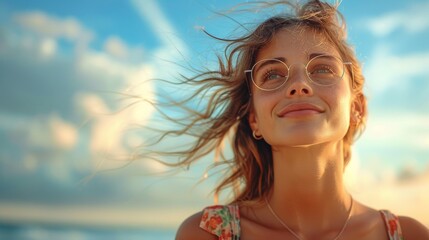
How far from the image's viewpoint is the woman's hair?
4.56 meters

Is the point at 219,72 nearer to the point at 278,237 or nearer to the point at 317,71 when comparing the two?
the point at 317,71

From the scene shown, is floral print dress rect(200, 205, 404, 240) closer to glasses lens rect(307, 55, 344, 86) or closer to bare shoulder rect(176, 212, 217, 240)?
bare shoulder rect(176, 212, 217, 240)

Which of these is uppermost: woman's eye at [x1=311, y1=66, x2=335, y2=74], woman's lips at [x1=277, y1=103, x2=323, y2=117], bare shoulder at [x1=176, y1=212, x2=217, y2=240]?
woman's eye at [x1=311, y1=66, x2=335, y2=74]

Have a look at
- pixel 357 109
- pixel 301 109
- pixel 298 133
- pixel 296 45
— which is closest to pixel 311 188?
pixel 298 133

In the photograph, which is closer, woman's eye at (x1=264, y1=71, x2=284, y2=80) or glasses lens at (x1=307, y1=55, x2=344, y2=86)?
glasses lens at (x1=307, y1=55, x2=344, y2=86)

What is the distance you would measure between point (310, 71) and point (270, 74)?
33 centimetres

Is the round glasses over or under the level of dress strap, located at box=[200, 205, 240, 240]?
over

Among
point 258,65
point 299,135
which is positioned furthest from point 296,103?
point 258,65

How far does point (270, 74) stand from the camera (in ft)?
14.1

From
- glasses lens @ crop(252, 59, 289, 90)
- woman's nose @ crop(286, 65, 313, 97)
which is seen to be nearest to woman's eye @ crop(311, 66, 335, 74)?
woman's nose @ crop(286, 65, 313, 97)

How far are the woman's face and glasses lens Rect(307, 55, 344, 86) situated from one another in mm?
43

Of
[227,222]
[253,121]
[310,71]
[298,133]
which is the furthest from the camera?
[253,121]

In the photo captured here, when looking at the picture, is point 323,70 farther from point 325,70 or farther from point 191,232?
point 191,232

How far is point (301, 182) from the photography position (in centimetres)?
435
